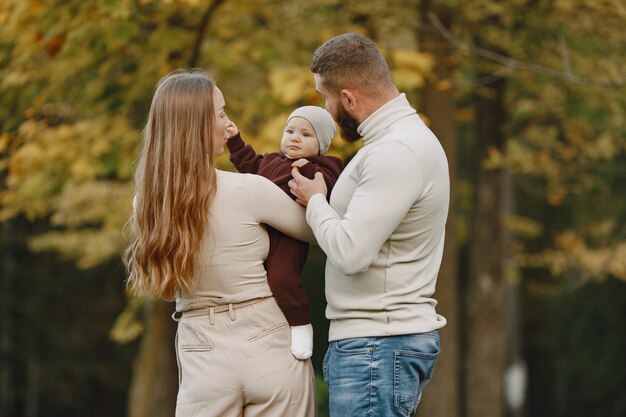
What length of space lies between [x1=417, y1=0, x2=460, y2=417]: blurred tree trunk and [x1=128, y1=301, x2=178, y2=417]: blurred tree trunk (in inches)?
109

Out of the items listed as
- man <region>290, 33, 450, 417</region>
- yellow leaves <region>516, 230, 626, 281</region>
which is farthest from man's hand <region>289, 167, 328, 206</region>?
yellow leaves <region>516, 230, 626, 281</region>

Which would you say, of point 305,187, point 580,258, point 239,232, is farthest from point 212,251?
point 580,258

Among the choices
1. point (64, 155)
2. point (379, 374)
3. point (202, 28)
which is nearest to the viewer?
point (379, 374)

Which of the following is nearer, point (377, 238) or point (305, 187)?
point (377, 238)

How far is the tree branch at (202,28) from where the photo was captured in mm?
8242

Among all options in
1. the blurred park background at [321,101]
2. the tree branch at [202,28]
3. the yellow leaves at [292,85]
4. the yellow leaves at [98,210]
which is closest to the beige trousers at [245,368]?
the blurred park background at [321,101]

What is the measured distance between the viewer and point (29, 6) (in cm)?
757

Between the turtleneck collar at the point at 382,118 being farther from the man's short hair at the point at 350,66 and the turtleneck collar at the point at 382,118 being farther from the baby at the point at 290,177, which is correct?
the baby at the point at 290,177

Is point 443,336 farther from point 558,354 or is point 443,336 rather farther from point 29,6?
point 558,354

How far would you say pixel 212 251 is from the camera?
3330 mm

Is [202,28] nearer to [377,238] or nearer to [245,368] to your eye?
[245,368]

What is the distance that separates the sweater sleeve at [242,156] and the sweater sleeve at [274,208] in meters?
0.37

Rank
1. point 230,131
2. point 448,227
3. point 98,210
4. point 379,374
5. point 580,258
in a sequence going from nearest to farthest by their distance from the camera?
point 379,374 → point 230,131 → point 448,227 → point 98,210 → point 580,258

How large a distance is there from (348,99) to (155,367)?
7.72 metres
